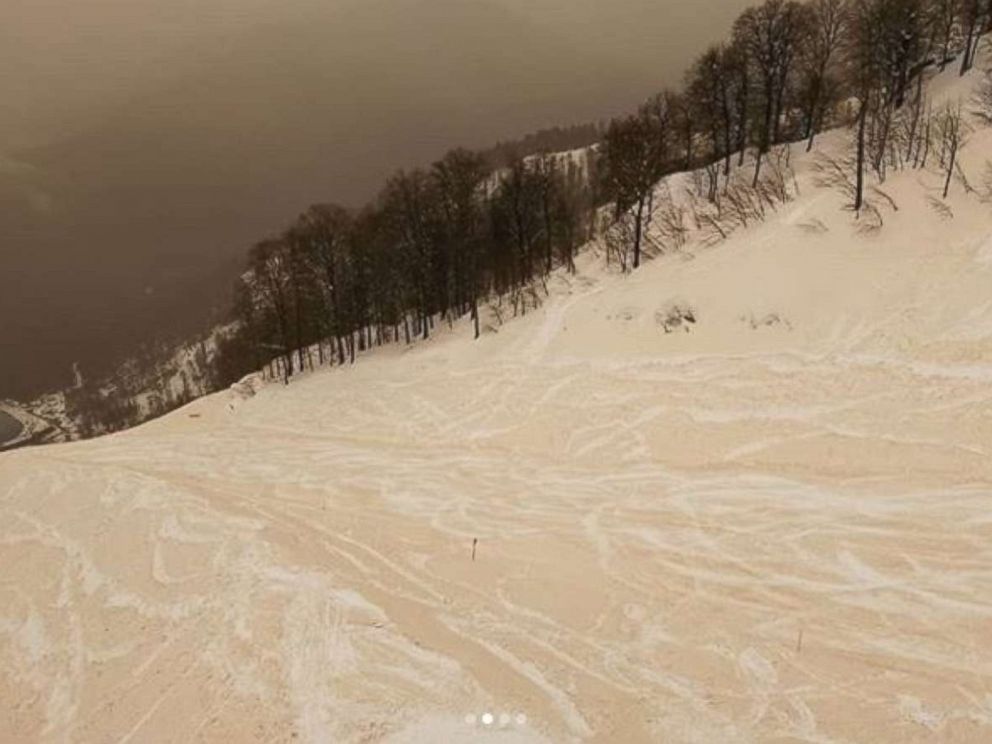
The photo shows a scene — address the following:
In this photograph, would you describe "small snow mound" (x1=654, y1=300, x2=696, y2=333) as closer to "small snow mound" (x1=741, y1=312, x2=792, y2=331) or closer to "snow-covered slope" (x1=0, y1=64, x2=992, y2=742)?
"snow-covered slope" (x1=0, y1=64, x2=992, y2=742)

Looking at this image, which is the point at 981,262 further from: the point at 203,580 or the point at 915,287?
the point at 203,580

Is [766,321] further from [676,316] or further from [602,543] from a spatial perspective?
[602,543]

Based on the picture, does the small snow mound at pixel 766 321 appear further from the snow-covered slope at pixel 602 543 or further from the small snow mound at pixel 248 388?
the small snow mound at pixel 248 388

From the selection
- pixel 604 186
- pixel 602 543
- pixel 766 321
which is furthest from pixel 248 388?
pixel 602 543

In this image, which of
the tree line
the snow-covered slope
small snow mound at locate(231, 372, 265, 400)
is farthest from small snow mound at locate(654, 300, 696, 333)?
small snow mound at locate(231, 372, 265, 400)

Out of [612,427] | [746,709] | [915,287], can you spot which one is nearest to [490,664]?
[746,709]

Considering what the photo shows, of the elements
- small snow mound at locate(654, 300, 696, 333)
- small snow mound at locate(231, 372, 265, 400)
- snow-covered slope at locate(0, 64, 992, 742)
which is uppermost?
small snow mound at locate(654, 300, 696, 333)

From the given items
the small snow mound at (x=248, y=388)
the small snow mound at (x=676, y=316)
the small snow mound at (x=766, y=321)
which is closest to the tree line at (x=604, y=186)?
the small snow mound at (x=248, y=388)
